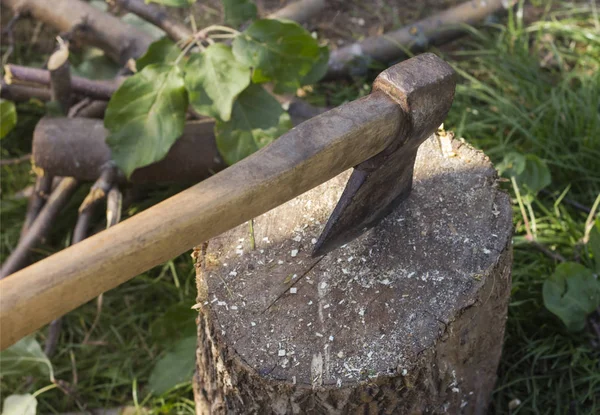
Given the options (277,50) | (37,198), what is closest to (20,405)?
(37,198)

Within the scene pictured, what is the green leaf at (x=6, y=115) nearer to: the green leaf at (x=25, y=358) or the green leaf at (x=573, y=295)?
the green leaf at (x=25, y=358)

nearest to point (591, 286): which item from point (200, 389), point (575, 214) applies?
point (575, 214)

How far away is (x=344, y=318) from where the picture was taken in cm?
154

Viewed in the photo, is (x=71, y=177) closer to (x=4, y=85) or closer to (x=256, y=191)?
(x=4, y=85)

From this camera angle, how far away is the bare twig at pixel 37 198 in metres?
2.52

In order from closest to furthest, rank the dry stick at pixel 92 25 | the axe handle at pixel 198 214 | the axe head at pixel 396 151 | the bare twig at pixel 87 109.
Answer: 1. the axe handle at pixel 198 214
2. the axe head at pixel 396 151
3. the bare twig at pixel 87 109
4. the dry stick at pixel 92 25

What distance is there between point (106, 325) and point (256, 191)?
1301 millimetres

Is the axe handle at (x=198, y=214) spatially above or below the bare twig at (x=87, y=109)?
above

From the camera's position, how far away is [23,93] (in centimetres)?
252

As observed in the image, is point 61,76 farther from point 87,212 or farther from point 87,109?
point 87,212

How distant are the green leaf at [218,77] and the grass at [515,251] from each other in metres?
0.68

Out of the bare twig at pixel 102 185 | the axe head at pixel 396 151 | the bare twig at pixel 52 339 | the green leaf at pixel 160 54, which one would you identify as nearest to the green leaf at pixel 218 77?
the green leaf at pixel 160 54

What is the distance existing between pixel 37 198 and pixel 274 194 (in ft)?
4.93

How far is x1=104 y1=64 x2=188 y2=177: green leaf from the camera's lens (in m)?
2.10
